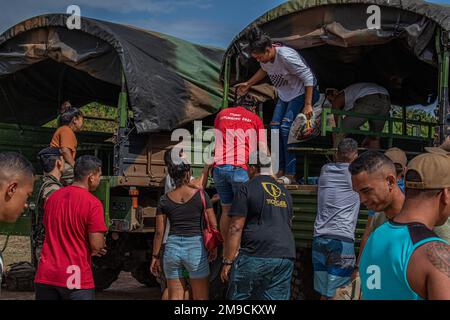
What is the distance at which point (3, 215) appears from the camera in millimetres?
2818

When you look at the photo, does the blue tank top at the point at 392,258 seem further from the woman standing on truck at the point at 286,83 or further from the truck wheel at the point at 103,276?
the truck wheel at the point at 103,276

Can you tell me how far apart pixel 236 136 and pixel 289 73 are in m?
1.13

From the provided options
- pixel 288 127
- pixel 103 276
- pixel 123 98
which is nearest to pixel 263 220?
pixel 288 127

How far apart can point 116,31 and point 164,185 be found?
2037mm

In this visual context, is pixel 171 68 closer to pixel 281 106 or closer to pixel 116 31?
pixel 116 31

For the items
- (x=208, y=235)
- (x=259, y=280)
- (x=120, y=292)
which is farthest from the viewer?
(x=120, y=292)

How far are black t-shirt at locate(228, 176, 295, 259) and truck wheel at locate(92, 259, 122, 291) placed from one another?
4573mm

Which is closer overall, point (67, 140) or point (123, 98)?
point (67, 140)

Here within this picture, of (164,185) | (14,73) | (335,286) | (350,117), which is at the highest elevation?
(14,73)

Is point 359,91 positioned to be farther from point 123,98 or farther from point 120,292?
point 120,292

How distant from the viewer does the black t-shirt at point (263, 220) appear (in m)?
4.89

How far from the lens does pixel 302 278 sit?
6766 mm

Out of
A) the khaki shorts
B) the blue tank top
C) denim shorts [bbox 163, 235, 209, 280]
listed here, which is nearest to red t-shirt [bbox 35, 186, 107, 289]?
denim shorts [bbox 163, 235, 209, 280]
